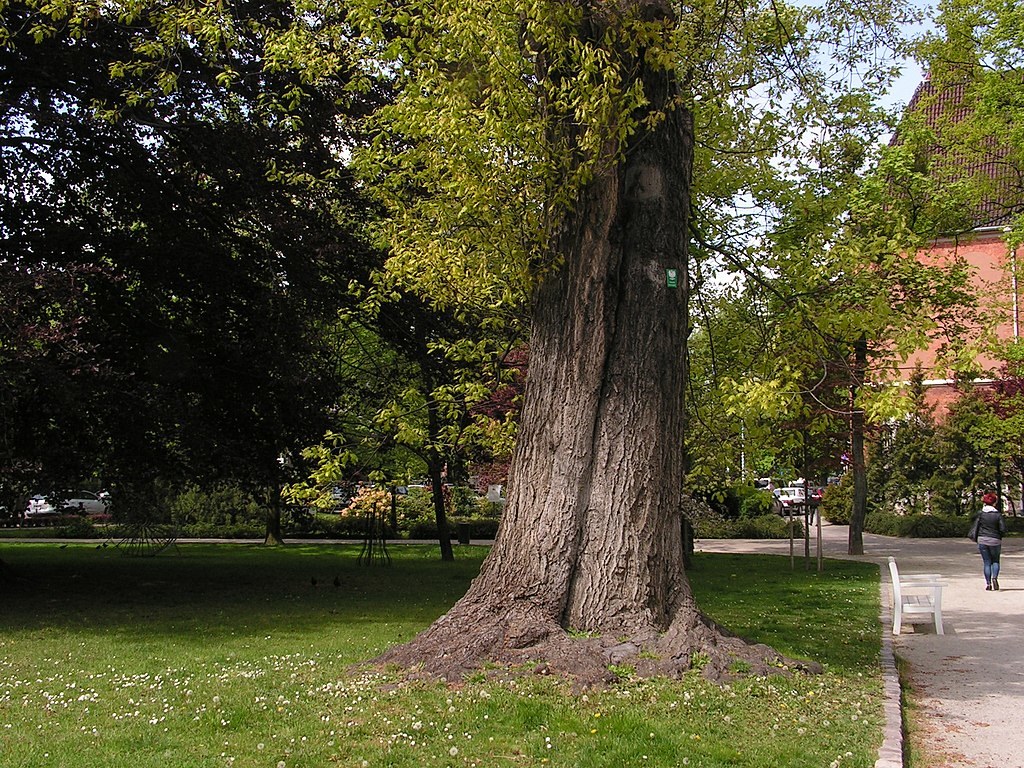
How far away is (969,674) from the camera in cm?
1013

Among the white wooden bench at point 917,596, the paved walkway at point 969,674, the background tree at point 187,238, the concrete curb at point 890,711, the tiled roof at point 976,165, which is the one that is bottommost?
the paved walkway at point 969,674

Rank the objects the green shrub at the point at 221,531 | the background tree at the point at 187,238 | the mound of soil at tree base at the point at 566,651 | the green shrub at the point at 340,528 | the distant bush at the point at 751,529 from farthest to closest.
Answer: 1. the distant bush at the point at 751,529
2. the green shrub at the point at 221,531
3. the green shrub at the point at 340,528
4. the background tree at the point at 187,238
5. the mound of soil at tree base at the point at 566,651

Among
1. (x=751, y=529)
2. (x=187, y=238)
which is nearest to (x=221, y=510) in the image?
(x=751, y=529)

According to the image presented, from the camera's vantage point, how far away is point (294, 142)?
49.3ft

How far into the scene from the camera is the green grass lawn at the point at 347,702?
20.4 ft

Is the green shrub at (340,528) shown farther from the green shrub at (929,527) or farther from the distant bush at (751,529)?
the green shrub at (929,527)

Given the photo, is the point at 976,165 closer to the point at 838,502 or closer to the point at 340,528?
the point at 838,502

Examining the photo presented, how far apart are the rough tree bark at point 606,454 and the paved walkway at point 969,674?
5.02ft

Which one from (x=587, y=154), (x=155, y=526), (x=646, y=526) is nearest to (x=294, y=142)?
(x=587, y=154)

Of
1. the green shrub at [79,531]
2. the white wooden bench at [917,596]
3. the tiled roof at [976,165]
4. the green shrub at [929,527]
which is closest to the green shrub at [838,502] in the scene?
the green shrub at [929,527]

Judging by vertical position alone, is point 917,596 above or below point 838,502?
below

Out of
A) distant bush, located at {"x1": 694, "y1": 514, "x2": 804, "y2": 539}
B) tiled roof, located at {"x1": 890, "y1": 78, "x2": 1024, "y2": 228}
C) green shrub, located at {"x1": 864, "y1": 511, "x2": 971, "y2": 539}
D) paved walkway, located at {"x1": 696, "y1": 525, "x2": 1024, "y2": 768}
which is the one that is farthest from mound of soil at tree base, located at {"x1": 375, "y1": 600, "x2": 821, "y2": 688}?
green shrub, located at {"x1": 864, "y1": 511, "x2": 971, "y2": 539}

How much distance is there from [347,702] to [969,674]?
6454mm

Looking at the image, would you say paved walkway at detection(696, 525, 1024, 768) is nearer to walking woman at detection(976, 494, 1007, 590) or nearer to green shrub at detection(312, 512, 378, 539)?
walking woman at detection(976, 494, 1007, 590)
